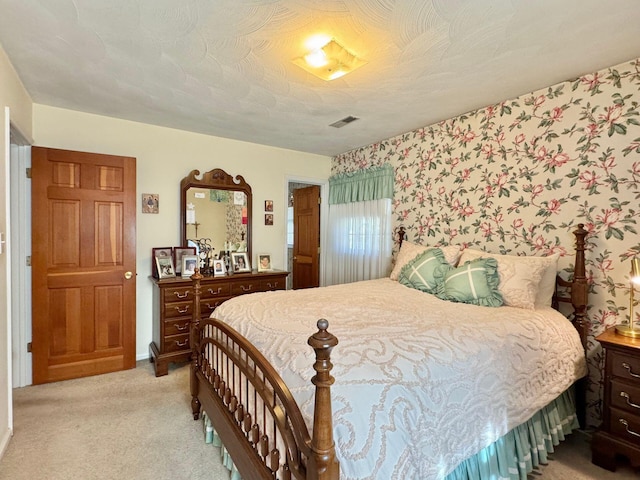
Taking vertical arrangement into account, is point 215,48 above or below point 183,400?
above

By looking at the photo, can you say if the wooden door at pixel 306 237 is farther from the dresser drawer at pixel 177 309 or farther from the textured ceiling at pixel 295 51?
the dresser drawer at pixel 177 309

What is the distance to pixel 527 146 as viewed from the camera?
8.17 feet

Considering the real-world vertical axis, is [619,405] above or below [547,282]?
below

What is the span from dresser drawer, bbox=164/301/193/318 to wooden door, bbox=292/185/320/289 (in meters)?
2.04

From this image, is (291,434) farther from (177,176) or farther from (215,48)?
(177,176)

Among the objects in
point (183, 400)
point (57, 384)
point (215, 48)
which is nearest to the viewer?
point (215, 48)

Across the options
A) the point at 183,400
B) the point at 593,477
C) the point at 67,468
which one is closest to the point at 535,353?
the point at 593,477

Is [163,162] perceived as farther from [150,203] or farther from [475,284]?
[475,284]

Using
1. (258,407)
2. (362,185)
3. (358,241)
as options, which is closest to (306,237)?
(358,241)

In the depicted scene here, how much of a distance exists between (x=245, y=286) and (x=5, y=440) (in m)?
1.99

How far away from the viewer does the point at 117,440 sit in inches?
78.7

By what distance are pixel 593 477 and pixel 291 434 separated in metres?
1.89

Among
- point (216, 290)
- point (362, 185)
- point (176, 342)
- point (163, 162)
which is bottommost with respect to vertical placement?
point (176, 342)

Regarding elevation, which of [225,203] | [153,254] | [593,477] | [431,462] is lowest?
[593,477]
